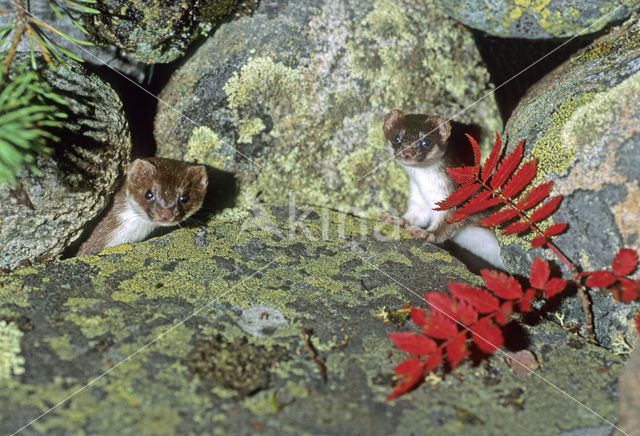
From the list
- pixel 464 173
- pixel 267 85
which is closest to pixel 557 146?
pixel 464 173

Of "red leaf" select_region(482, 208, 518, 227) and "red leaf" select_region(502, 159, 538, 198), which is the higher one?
"red leaf" select_region(502, 159, 538, 198)

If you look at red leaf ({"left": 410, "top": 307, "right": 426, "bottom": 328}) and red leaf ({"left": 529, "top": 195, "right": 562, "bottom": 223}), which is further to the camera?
red leaf ({"left": 529, "top": 195, "right": 562, "bottom": 223})

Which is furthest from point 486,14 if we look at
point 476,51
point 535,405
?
point 535,405

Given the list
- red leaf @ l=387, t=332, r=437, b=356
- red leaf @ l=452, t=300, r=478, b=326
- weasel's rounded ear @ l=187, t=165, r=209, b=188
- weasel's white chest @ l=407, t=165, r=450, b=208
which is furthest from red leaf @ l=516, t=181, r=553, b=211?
weasel's rounded ear @ l=187, t=165, r=209, b=188

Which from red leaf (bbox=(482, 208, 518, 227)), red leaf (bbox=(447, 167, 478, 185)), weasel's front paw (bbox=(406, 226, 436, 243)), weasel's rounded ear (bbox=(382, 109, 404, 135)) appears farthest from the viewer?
weasel's front paw (bbox=(406, 226, 436, 243))

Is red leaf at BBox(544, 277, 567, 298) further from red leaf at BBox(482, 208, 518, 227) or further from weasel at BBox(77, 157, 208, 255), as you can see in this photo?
weasel at BBox(77, 157, 208, 255)

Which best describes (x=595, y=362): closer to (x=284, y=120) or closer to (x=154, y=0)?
(x=284, y=120)

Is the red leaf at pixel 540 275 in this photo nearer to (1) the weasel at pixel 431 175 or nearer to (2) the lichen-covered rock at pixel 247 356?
(2) the lichen-covered rock at pixel 247 356
